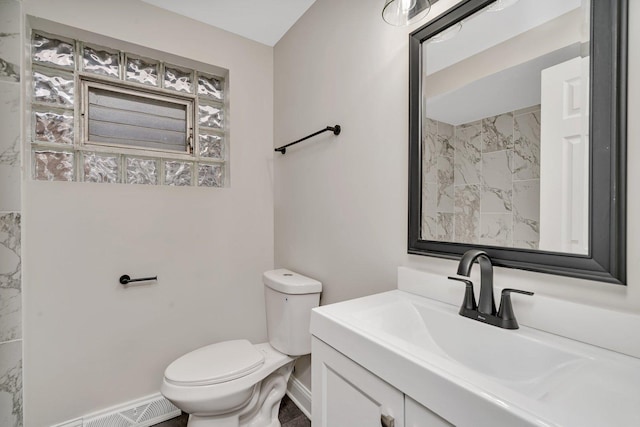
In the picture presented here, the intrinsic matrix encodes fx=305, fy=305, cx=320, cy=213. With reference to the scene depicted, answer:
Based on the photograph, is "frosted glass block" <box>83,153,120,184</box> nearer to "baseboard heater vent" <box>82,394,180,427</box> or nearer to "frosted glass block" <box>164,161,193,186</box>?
"frosted glass block" <box>164,161,193,186</box>

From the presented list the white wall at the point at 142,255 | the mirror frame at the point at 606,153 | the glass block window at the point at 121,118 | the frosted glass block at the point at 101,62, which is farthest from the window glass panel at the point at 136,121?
the mirror frame at the point at 606,153

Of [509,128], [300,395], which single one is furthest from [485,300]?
[300,395]

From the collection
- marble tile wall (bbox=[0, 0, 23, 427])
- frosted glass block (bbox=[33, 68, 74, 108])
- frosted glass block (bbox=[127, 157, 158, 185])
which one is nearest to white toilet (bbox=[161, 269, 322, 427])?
marble tile wall (bbox=[0, 0, 23, 427])

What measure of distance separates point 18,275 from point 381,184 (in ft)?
5.60

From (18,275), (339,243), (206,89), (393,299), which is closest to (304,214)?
(339,243)

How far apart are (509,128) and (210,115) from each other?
1.79 m

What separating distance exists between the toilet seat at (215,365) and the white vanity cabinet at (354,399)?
596 mm

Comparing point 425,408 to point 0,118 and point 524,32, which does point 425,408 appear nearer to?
point 524,32

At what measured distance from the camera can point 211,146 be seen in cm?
207

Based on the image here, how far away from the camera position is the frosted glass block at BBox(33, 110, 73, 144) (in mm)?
1586

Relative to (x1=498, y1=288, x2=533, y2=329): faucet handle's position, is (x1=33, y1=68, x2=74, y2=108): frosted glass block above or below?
above

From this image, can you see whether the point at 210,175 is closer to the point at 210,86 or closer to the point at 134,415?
the point at 210,86

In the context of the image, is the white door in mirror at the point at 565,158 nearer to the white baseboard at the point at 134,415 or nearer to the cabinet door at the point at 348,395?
the cabinet door at the point at 348,395

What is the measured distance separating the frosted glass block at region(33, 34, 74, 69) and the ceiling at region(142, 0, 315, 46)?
0.50 metres
